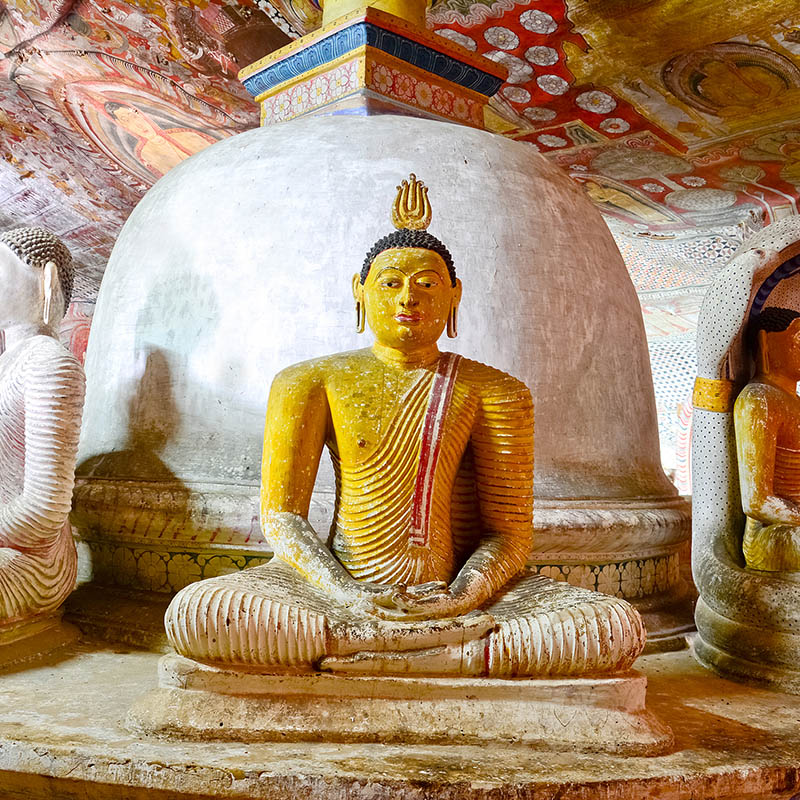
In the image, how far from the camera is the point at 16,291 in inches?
130

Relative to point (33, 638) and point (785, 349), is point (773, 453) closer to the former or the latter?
point (785, 349)

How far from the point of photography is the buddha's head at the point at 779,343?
335 cm

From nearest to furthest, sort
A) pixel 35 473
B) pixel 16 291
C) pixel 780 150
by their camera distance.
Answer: pixel 35 473
pixel 16 291
pixel 780 150

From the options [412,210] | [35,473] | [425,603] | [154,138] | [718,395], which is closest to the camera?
[425,603]

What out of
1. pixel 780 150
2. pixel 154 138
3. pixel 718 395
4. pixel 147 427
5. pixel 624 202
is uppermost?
pixel 154 138

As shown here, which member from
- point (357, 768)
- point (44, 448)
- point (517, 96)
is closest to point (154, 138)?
point (517, 96)

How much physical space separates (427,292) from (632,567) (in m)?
1.71

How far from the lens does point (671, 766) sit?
2025 mm

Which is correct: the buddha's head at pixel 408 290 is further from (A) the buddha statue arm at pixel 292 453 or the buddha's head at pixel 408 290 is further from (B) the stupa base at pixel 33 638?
(B) the stupa base at pixel 33 638

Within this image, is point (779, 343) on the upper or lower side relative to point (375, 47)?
lower

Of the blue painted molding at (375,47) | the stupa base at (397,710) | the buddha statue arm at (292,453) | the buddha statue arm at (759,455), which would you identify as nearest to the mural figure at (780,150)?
the blue painted molding at (375,47)

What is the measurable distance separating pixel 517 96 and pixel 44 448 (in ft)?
22.6

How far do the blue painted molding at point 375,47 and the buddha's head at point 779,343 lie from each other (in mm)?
2162

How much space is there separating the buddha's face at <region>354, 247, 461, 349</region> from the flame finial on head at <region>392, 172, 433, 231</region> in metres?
0.15
